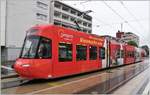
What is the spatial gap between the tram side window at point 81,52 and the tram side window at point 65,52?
130cm

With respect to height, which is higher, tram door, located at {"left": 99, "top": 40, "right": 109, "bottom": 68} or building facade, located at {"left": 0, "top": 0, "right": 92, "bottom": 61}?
building facade, located at {"left": 0, "top": 0, "right": 92, "bottom": 61}

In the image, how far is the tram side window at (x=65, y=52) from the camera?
696 inches

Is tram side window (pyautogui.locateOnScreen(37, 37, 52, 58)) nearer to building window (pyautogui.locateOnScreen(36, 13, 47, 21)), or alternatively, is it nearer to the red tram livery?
the red tram livery

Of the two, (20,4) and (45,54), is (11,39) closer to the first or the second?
(20,4)

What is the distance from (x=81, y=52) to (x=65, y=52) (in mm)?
2947

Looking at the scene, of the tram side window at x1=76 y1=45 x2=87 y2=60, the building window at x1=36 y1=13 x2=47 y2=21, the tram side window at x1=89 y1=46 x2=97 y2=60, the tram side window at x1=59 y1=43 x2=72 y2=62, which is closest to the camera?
the tram side window at x1=59 y1=43 x2=72 y2=62

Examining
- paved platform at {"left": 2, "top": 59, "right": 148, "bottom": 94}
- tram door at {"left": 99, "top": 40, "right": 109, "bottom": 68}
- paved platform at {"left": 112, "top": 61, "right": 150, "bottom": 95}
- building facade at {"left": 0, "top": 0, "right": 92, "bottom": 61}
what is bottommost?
paved platform at {"left": 112, "top": 61, "right": 150, "bottom": 95}

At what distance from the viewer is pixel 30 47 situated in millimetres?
16188

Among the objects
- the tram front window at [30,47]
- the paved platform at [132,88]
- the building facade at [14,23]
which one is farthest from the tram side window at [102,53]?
the building facade at [14,23]

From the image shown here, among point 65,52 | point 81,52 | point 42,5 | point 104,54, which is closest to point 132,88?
point 65,52

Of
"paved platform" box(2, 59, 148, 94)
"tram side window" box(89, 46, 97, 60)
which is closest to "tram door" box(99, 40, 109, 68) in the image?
"tram side window" box(89, 46, 97, 60)

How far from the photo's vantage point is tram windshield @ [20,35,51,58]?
1594 centimetres

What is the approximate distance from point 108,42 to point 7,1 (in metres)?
23.4

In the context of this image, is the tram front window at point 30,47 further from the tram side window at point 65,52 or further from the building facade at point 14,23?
the building facade at point 14,23
